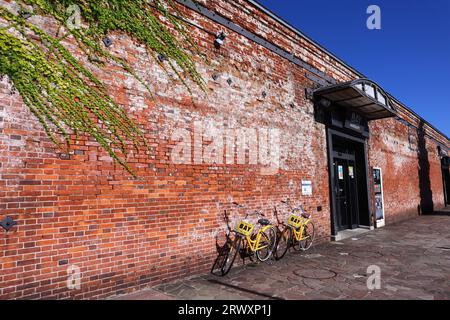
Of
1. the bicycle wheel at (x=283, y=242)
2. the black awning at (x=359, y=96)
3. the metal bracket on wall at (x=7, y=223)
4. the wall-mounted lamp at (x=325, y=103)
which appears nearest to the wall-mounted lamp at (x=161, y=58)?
the metal bracket on wall at (x=7, y=223)

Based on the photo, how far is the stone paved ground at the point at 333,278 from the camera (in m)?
4.47

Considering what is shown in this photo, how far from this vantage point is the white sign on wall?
8352 mm

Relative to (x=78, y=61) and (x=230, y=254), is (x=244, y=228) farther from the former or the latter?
(x=78, y=61)

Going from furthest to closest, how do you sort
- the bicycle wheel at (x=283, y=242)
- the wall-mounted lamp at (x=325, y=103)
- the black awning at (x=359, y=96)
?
the wall-mounted lamp at (x=325, y=103) → the black awning at (x=359, y=96) → the bicycle wheel at (x=283, y=242)

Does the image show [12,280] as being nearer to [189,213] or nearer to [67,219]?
[67,219]

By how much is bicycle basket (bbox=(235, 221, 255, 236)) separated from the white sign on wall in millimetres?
2846

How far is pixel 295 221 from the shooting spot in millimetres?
7570

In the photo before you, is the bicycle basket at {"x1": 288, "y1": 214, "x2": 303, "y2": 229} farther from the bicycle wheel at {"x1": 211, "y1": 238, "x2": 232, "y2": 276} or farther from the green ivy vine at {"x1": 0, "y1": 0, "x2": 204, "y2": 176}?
the green ivy vine at {"x1": 0, "y1": 0, "x2": 204, "y2": 176}

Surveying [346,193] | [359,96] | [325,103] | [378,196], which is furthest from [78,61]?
[378,196]

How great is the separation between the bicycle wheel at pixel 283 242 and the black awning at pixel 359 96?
14.3 ft

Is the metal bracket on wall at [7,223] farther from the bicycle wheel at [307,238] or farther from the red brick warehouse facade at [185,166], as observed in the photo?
the bicycle wheel at [307,238]

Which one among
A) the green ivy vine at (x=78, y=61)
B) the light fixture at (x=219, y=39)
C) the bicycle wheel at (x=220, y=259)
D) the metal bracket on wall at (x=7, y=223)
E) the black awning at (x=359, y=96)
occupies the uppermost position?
the light fixture at (x=219, y=39)

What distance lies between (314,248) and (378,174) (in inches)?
243

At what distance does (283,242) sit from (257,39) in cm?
520
